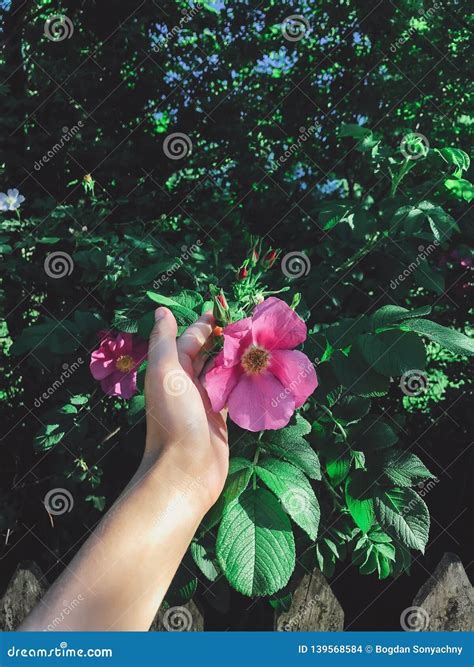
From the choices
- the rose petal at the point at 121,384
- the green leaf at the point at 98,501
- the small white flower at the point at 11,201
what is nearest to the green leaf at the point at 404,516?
the rose petal at the point at 121,384

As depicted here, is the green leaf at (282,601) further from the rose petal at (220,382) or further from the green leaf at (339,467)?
the rose petal at (220,382)

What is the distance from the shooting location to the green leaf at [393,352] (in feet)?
4.37

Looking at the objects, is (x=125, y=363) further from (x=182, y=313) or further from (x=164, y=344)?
(x=164, y=344)

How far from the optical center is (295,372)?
1315 millimetres

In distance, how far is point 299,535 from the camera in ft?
5.56

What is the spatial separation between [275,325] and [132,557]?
19.2 inches

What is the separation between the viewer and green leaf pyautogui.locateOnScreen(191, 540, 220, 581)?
1.46m

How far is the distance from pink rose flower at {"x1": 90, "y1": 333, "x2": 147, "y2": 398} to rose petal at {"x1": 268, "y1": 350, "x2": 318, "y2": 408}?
476 millimetres

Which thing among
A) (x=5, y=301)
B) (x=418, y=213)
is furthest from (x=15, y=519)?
(x=418, y=213)

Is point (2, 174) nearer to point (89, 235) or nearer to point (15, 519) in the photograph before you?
point (89, 235)

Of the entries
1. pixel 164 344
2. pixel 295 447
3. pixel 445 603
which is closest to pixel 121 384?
pixel 164 344

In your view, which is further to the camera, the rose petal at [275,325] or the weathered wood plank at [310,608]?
the weathered wood plank at [310,608]

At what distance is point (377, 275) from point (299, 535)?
885mm

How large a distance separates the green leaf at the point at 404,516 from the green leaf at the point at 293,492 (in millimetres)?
214
